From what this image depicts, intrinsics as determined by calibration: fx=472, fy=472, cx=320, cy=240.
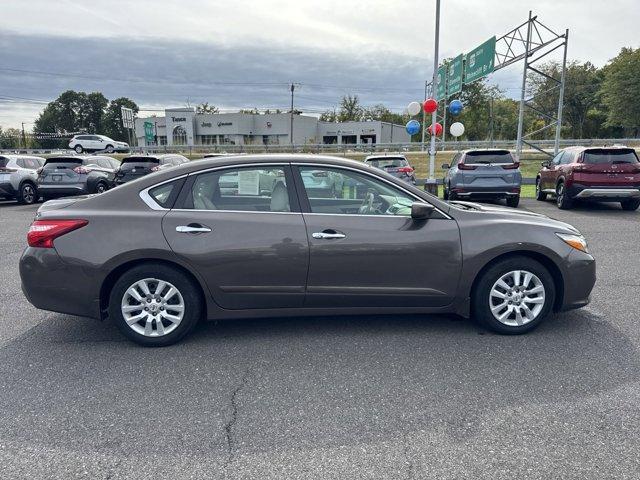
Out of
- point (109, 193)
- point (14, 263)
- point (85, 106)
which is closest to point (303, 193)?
point (109, 193)

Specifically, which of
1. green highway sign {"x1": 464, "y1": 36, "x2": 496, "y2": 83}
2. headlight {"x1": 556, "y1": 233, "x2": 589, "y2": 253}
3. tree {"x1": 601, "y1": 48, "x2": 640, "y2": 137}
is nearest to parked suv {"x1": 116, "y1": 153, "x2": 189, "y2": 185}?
headlight {"x1": 556, "y1": 233, "x2": 589, "y2": 253}

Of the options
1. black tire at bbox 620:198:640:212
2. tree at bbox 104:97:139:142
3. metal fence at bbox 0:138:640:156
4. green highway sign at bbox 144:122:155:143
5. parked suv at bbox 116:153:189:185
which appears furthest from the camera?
tree at bbox 104:97:139:142

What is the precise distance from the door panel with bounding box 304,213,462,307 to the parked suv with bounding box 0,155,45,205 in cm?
1401

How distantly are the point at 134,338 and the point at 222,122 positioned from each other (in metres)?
64.0

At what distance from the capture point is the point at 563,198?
12.1 meters

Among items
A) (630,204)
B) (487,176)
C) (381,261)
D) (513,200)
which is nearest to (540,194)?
(513,200)

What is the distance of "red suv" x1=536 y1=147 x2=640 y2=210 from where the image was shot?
11000 mm

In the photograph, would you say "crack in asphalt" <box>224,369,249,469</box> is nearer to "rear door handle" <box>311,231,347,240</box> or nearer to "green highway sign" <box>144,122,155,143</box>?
"rear door handle" <box>311,231,347,240</box>

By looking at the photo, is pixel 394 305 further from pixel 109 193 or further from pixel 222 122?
pixel 222 122

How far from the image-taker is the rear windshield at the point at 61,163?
14328 mm

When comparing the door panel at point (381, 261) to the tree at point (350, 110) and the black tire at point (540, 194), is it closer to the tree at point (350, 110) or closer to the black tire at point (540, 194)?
the black tire at point (540, 194)

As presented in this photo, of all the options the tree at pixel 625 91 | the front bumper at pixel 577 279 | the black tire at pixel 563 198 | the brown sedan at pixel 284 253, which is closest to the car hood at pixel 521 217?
the brown sedan at pixel 284 253

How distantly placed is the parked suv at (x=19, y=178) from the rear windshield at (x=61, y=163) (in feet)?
2.94

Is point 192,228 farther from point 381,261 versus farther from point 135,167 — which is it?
point 135,167
